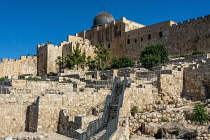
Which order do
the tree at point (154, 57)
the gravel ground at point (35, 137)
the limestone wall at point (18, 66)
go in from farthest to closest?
the limestone wall at point (18, 66) → the tree at point (154, 57) → the gravel ground at point (35, 137)

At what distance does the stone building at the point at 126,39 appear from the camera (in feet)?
104

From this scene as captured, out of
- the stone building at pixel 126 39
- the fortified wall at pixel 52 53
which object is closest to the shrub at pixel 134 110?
the stone building at pixel 126 39

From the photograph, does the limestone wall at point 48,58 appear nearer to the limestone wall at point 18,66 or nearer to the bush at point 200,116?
the limestone wall at point 18,66

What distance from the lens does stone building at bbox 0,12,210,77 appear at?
31578mm

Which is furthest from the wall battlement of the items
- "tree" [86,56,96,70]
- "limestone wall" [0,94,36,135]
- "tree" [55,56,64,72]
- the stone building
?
"limestone wall" [0,94,36,135]

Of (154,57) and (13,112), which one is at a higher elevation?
(154,57)

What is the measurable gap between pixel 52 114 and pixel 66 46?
31.6 meters

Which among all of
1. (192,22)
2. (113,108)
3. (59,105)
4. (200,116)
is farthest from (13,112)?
(192,22)

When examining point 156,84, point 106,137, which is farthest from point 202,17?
point 106,137

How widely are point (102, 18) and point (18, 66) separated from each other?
19.0 meters

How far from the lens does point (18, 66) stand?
1614 inches

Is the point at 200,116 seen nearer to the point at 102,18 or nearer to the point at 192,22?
the point at 192,22

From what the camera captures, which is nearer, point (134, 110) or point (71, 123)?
point (71, 123)

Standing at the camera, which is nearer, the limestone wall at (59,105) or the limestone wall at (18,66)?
the limestone wall at (59,105)
